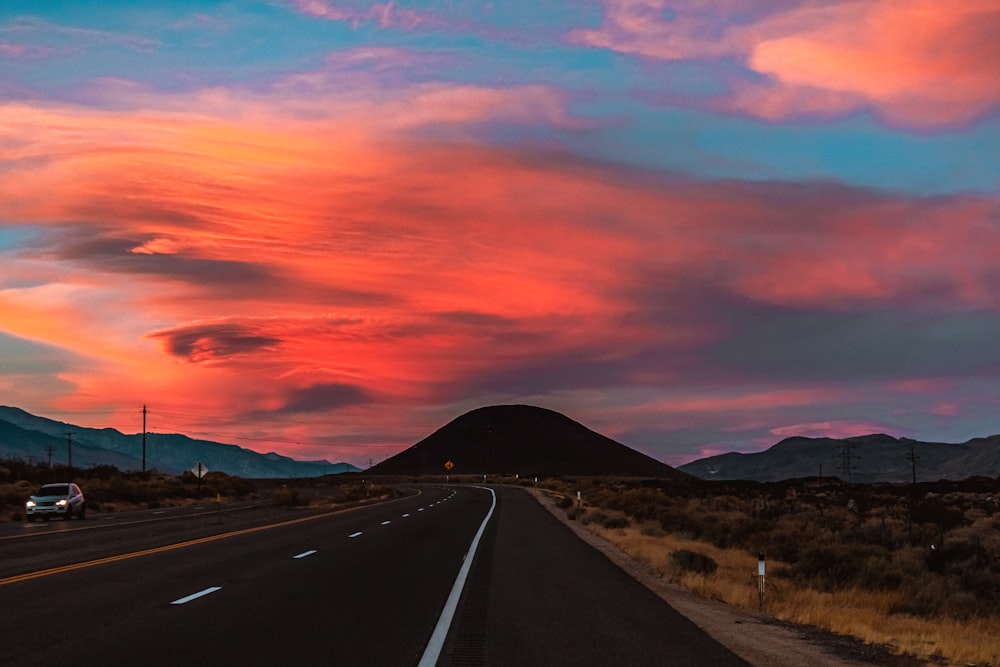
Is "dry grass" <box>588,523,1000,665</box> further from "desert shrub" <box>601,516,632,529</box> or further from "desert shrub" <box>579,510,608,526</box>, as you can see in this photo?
"desert shrub" <box>579,510,608,526</box>

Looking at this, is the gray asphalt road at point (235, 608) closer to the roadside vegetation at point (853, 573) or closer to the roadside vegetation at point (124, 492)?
the roadside vegetation at point (853, 573)

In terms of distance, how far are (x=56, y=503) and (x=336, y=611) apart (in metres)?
34.7

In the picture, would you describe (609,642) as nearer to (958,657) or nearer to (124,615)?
(958,657)

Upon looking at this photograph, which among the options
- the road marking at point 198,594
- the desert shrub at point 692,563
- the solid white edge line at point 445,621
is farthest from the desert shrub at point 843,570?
the road marking at point 198,594

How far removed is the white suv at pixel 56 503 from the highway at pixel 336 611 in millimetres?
21909

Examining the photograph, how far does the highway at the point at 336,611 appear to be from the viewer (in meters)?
9.88

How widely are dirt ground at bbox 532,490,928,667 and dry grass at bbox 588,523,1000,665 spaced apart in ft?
1.40

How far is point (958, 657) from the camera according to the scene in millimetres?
11188

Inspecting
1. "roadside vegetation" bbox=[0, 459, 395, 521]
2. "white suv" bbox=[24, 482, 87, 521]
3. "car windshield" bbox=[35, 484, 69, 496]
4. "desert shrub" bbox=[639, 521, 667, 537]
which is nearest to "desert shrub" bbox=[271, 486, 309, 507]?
"roadside vegetation" bbox=[0, 459, 395, 521]

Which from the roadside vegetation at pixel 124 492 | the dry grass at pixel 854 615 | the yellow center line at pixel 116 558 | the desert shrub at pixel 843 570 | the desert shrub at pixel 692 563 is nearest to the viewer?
the dry grass at pixel 854 615

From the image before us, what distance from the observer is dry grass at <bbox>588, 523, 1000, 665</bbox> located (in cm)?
1178

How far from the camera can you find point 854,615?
51.3 feet

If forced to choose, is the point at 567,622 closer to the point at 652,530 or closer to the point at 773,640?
the point at 773,640

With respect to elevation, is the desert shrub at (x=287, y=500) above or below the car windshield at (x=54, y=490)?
below
